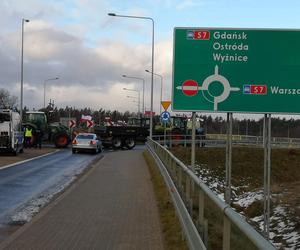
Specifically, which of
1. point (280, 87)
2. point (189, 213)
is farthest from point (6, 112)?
point (189, 213)

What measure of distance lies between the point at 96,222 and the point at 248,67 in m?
4.67

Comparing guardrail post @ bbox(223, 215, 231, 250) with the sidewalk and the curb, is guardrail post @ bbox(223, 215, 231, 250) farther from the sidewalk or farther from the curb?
the curb

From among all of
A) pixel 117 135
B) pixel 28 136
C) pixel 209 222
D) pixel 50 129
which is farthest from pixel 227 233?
pixel 50 129

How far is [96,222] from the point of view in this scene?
10742 millimetres

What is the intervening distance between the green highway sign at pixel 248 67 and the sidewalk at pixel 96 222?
3.05 m

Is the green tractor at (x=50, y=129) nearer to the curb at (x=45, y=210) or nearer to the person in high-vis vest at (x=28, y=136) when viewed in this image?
the person in high-vis vest at (x=28, y=136)

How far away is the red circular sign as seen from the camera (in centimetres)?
1262

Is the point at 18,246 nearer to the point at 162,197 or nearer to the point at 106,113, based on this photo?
the point at 162,197

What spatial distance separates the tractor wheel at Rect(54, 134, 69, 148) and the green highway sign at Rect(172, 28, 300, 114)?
32.9 meters

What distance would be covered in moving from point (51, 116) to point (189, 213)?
43.7 m

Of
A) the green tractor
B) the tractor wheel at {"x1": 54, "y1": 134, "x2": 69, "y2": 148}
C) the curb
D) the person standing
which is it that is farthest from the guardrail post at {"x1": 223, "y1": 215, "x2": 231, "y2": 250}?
the tractor wheel at {"x1": 54, "y1": 134, "x2": 69, "y2": 148}

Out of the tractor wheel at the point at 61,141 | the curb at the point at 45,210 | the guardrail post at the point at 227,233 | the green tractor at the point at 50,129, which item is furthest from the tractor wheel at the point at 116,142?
the guardrail post at the point at 227,233

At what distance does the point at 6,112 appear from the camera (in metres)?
31.9

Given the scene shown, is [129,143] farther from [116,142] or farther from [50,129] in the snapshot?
[50,129]
